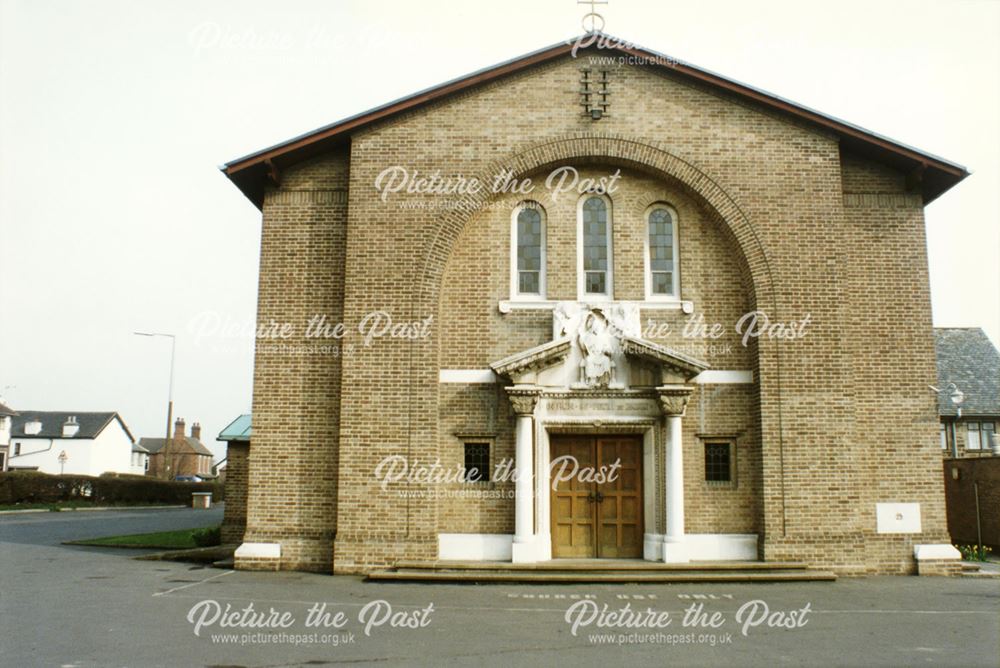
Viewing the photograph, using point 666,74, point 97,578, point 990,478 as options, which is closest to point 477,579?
point 97,578

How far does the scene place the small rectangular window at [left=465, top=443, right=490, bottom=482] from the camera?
603 inches

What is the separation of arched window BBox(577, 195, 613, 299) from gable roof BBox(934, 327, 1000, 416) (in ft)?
65.2

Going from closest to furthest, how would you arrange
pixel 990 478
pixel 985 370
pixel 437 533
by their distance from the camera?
1. pixel 437 533
2. pixel 990 478
3. pixel 985 370

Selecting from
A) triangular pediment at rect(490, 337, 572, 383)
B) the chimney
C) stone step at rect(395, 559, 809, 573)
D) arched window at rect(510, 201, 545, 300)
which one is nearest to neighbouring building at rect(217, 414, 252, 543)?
stone step at rect(395, 559, 809, 573)

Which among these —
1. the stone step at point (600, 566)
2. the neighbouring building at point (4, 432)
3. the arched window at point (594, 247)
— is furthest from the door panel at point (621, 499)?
the neighbouring building at point (4, 432)

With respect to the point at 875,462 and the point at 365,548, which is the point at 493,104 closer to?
the point at 365,548

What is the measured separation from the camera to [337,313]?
15.9m

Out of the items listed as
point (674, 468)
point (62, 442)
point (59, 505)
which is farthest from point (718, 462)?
point (62, 442)

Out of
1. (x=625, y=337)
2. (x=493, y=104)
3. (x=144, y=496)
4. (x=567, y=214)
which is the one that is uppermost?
(x=493, y=104)

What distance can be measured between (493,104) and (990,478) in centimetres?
1461

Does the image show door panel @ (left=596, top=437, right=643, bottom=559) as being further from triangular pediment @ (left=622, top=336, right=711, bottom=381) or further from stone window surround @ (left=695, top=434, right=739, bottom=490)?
triangular pediment @ (left=622, top=336, right=711, bottom=381)

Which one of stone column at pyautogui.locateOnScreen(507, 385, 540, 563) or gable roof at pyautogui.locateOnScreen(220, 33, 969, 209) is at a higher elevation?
gable roof at pyautogui.locateOnScreen(220, 33, 969, 209)

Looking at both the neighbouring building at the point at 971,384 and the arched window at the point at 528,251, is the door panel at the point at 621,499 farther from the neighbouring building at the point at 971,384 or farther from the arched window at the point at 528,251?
the neighbouring building at the point at 971,384

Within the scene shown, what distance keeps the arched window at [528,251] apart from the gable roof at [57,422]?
198 ft
